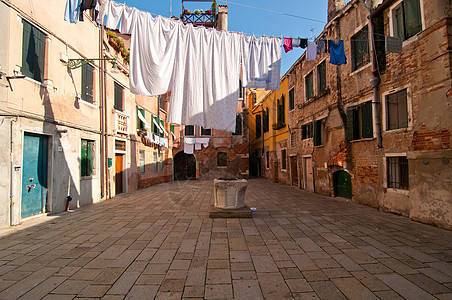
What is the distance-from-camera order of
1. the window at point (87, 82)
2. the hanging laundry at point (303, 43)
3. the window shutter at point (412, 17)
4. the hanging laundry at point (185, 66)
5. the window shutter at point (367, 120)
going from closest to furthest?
the hanging laundry at point (185, 66) < the window shutter at point (412, 17) < the hanging laundry at point (303, 43) < the window shutter at point (367, 120) < the window at point (87, 82)

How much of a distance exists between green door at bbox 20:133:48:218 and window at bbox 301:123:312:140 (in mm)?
10721

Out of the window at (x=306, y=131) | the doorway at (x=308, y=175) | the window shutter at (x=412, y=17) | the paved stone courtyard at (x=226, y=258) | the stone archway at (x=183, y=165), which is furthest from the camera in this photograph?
the stone archway at (x=183, y=165)

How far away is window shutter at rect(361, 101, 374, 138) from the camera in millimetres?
7730

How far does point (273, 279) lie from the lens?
3.13 m

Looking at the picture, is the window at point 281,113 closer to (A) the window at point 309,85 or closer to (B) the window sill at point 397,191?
(A) the window at point 309,85

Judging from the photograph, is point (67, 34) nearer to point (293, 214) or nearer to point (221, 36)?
point (221, 36)

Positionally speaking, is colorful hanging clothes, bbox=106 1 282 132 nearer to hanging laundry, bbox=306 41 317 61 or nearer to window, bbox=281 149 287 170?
hanging laundry, bbox=306 41 317 61

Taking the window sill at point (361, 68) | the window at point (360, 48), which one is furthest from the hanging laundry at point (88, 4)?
the window at point (360, 48)

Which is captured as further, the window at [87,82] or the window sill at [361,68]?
the window at [87,82]

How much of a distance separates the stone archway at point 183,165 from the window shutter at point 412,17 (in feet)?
63.1

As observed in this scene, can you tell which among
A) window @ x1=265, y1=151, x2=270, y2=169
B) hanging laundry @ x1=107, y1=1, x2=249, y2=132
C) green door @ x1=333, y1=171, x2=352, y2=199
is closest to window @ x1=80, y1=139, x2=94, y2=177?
hanging laundry @ x1=107, y1=1, x2=249, y2=132

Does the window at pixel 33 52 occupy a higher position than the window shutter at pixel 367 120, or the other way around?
the window at pixel 33 52

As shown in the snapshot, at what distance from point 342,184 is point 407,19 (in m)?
5.80

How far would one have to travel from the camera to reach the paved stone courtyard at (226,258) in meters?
2.87
